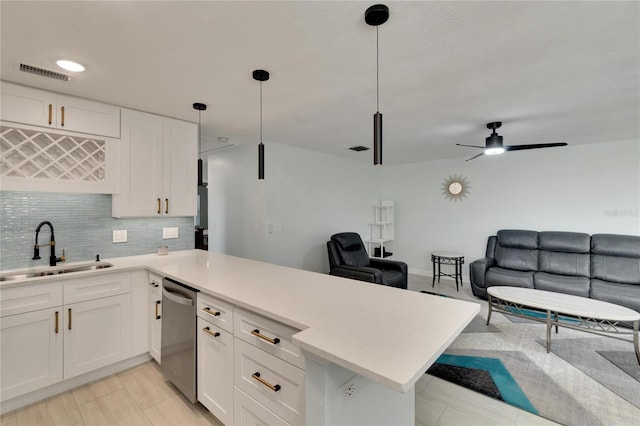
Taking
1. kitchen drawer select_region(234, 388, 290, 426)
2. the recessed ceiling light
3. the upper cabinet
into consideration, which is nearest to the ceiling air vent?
the recessed ceiling light

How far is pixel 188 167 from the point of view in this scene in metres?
3.11

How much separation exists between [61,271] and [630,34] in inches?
171

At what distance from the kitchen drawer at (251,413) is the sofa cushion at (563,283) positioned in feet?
13.2

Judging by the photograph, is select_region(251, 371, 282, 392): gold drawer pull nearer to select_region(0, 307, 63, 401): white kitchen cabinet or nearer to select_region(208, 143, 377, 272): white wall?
select_region(0, 307, 63, 401): white kitchen cabinet

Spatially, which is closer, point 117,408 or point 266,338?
point 266,338

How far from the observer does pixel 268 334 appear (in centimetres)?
141

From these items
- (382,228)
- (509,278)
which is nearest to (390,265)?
(509,278)

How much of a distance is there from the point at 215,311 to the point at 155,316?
105 centimetres

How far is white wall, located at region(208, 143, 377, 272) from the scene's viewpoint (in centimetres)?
414

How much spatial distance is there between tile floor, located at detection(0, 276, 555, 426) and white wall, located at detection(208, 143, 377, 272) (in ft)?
6.88

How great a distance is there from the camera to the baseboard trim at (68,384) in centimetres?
199

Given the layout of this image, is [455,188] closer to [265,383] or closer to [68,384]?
[265,383]

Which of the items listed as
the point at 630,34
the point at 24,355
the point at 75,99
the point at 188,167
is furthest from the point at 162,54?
the point at 630,34

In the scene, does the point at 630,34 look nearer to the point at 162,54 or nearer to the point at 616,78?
the point at 616,78
